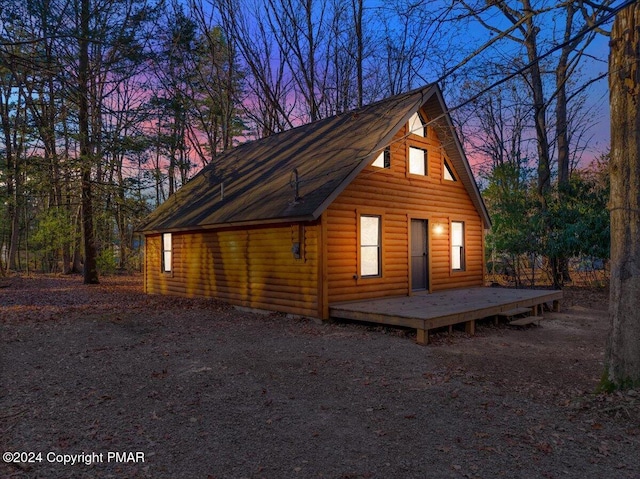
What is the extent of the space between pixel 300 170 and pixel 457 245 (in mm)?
5993

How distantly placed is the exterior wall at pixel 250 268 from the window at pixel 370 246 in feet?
5.31

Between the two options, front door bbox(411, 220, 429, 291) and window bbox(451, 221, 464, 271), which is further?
window bbox(451, 221, 464, 271)

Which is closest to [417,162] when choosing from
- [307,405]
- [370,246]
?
[370,246]

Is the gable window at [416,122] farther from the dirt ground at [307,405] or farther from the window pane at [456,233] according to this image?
the dirt ground at [307,405]

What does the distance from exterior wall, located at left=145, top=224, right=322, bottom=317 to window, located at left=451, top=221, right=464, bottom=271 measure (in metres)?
6.02

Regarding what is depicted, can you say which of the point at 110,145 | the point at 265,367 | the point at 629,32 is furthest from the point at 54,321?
the point at 629,32

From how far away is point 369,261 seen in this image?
10953 mm

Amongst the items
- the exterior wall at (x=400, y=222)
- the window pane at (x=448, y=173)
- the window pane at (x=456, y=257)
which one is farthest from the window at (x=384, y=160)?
the window pane at (x=456, y=257)

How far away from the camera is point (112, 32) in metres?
7.42

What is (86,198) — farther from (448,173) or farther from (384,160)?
(448,173)

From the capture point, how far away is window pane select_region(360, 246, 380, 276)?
35.4ft

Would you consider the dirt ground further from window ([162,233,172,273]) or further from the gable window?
window ([162,233,172,273])

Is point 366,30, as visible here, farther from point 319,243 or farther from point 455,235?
point 319,243

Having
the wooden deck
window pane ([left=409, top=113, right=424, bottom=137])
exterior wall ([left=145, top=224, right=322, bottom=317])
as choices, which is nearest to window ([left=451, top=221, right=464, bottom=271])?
the wooden deck
